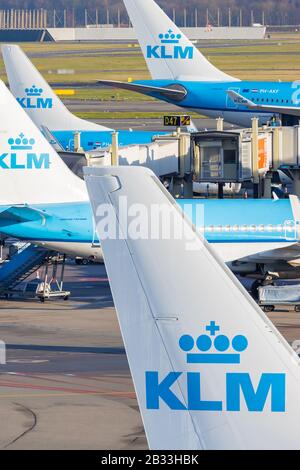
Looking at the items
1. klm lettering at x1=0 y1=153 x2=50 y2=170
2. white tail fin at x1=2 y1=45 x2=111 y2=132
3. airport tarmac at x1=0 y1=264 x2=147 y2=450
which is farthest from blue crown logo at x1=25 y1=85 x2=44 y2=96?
klm lettering at x1=0 y1=153 x2=50 y2=170

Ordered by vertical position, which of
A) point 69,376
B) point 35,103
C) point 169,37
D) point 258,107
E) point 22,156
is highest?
point 169,37

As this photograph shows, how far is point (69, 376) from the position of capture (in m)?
27.8

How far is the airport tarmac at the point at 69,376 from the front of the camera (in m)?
22.3

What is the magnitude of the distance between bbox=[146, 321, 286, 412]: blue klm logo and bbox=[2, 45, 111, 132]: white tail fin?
170 ft

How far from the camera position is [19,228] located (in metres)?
36.5

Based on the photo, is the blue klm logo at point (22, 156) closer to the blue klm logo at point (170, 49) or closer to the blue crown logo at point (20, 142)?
the blue crown logo at point (20, 142)

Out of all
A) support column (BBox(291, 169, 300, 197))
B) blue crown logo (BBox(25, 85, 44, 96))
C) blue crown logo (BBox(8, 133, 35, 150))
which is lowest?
support column (BBox(291, 169, 300, 197))

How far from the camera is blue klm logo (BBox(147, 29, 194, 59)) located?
71.4 metres

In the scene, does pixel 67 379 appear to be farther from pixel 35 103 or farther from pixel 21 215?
pixel 35 103

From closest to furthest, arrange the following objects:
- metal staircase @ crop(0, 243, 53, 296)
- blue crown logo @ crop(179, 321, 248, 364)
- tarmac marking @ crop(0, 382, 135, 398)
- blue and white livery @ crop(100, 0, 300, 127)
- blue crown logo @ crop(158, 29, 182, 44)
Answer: blue crown logo @ crop(179, 321, 248, 364), tarmac marking @ crop(0, 382, 135, 398), metal staircase @ crop(0, 243, 53, 296), blue and white livery @ crop(100, 0, 300, 127), blue crown logo @ crop(158, 29, 182, 44)

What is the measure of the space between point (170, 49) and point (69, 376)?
4635 centimetres

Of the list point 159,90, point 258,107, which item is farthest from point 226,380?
point 159,90

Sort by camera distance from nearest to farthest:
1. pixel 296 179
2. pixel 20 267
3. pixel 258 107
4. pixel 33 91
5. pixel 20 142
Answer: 1. pixel 20 142
2. pixel 20 267
3. pixel 296 179
4. pixel 33 91
5. pixel 258 107

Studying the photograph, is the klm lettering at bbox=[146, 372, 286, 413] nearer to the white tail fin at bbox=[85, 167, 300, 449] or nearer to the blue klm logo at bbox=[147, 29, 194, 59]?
the white tail fin at bbox=[85, 167, 300, 449]
